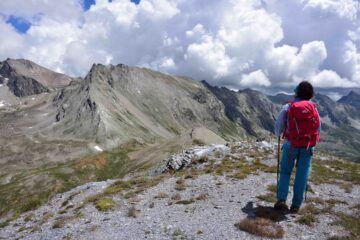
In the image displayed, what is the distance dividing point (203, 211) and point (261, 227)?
3.66 meters

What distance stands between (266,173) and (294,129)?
11940 millimetres

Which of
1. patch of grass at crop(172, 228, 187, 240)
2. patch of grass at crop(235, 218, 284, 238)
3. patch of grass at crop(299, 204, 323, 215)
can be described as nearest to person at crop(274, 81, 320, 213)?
patch of grass at crop(299, 204, 323, 215)

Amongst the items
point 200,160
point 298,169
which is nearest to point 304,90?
point 298,169

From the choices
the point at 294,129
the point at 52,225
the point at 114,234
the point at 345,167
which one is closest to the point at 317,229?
the point at 294,129

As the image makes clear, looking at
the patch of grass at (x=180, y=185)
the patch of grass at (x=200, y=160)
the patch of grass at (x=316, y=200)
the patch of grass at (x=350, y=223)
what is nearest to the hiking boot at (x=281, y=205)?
the patch of grass at (x=350, y=223)

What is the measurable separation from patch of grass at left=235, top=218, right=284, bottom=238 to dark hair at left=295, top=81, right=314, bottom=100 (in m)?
5.04

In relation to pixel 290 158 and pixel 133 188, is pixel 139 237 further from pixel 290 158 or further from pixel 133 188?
pixel 133 188

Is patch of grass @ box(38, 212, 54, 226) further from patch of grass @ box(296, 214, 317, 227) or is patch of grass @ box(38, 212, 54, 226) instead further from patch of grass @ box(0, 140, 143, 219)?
patch of grass @ box(0, 140, 143, 219)

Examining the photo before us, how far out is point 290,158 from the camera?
1482 centimetres

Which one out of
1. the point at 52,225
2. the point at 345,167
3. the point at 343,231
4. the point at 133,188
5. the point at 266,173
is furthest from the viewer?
the point at 345,167

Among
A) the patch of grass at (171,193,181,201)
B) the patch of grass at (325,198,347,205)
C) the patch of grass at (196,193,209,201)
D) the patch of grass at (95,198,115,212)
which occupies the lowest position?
the patch of grass at (95,198,115,212)

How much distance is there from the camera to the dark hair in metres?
14.7

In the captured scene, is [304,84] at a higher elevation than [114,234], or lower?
higher

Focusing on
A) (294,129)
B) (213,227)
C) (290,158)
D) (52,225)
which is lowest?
(52,225)
